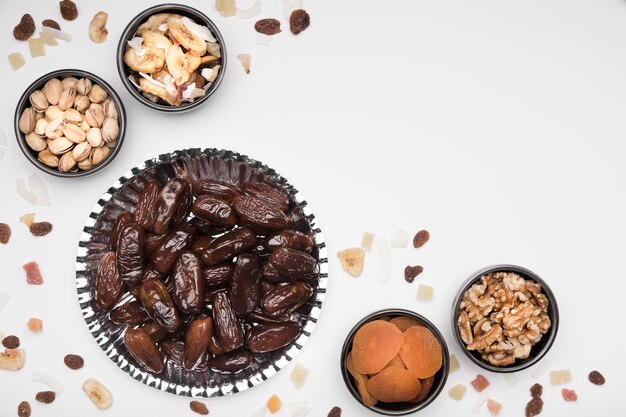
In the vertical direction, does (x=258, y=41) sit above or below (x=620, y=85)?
below

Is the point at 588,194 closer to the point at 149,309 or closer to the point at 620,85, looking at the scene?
the point at 620,85

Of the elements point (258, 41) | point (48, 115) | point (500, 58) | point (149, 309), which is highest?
point (500, 58)

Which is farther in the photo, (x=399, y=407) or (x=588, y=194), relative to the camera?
(x=588, y=194)

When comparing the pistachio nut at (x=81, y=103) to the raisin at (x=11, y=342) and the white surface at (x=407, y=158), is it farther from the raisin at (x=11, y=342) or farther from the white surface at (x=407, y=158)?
the raisin at (x=11, y=342)

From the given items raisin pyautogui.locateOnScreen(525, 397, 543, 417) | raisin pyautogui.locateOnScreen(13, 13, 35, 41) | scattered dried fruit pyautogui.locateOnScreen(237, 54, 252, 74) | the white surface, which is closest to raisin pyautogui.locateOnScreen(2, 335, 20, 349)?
the white surface

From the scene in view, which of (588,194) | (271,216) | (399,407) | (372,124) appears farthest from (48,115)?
(588,194)

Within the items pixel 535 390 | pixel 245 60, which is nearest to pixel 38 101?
pixel 245 60

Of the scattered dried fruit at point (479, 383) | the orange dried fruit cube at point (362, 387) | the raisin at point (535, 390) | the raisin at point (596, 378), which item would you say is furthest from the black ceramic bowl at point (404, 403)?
the raisin at point (596, 378)

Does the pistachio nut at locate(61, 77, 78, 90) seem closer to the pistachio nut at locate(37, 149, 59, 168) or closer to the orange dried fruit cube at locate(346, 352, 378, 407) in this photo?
the pistachio nut at locate(37, 149, 59, 168)
